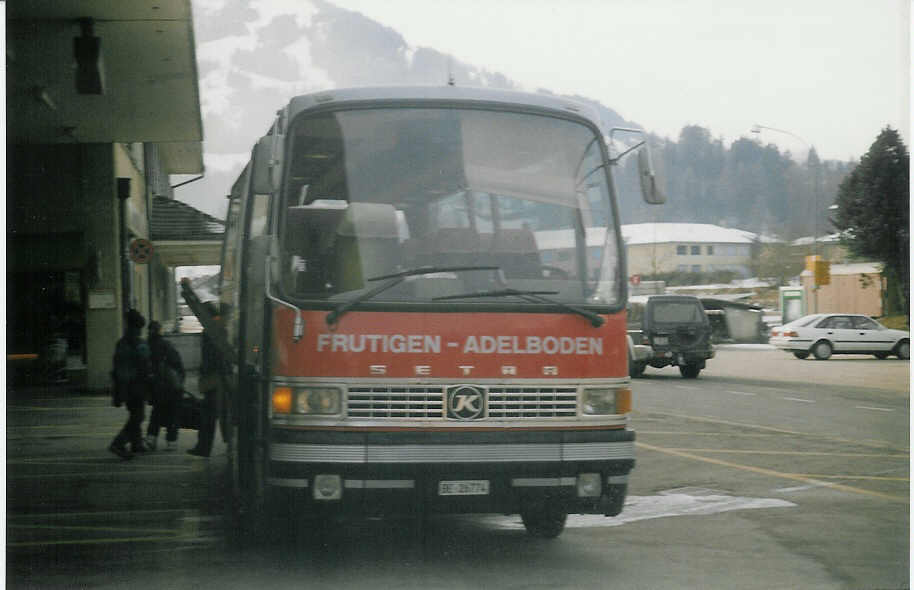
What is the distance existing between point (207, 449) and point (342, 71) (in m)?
4.87

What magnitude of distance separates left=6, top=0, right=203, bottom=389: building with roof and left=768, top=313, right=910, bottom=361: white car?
18.0m

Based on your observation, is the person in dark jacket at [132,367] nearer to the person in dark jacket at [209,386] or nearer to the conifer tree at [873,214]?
the person in dark jacket at [209,386]

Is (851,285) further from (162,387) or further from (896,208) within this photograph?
(162,387)

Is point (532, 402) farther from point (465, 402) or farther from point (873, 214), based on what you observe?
point (873, 214)

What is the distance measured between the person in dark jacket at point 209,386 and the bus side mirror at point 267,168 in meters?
3.23

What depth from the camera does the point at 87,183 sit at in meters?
20.5

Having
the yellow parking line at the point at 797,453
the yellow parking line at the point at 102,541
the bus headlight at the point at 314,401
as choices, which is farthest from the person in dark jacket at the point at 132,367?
the bus headlight at the point at 314,401

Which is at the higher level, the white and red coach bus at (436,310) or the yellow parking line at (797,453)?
the white and red coach bus at (436,310)

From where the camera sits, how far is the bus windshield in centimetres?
652

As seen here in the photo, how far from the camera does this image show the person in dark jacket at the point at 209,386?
10398 mm

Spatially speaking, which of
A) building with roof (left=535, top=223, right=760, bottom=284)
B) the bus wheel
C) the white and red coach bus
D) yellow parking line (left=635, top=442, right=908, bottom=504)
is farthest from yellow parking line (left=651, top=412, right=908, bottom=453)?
building with roof (left=535, top=223, right=760, bottom=284)

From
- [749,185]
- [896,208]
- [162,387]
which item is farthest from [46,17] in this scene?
[749,185]

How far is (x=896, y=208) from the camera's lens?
3791 centimetres

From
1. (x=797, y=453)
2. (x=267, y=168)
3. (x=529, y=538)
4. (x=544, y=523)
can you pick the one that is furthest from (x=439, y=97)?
(x=797, y=453)
